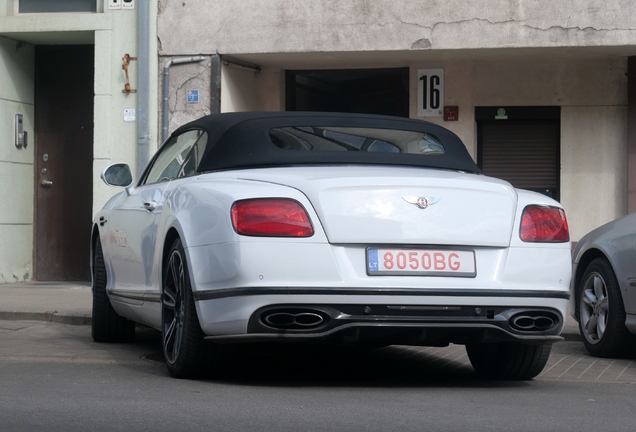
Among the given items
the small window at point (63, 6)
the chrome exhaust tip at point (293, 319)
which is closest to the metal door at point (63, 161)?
the small window at point (63, 6)

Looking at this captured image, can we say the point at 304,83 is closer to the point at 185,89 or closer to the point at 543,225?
the point at 185,89

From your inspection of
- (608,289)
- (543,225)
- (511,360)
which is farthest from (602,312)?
(543,225)

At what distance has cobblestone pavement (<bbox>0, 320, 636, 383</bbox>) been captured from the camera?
657 cm

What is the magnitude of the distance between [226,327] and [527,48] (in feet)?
28.5

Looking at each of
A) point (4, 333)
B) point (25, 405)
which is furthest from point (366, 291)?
point (4, 333)

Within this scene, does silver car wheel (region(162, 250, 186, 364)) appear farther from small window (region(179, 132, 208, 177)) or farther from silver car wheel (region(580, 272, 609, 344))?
silver car wheel (region(580, 272, 609, 344))

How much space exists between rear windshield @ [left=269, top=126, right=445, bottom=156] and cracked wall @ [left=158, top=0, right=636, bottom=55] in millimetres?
6849

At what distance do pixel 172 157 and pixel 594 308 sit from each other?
307 centimetres

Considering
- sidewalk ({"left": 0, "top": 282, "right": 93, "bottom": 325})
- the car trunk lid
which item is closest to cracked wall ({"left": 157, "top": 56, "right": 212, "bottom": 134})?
A: sidewalk ({"left": 0, "top": 282, "right": 93, "bottom": 325})

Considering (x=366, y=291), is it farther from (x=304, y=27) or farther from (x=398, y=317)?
(x=304, y=27)

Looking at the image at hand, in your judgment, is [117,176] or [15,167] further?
[15,167]

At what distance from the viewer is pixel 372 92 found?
1501cm

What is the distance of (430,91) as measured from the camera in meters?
14.6

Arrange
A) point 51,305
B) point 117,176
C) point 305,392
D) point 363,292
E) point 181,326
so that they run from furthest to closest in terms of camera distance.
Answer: point 51,305, point 117,176, point 181,326, point 305,392, point 363,292
